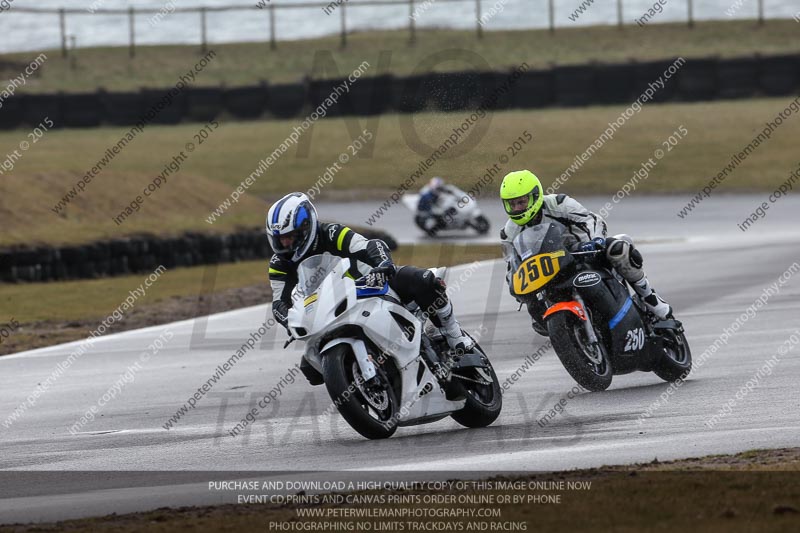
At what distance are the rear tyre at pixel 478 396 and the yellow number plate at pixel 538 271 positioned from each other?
3.32 feet

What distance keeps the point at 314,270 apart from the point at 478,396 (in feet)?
4.48

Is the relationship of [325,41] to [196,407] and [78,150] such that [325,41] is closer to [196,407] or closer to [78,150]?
[78,150]

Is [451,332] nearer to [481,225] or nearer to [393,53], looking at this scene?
[481,225]

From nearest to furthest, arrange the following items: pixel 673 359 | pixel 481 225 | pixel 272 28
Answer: pixel 673 359 → pixel 481 225 → pixel 272 28

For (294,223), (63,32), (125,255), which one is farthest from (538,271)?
(63,32)

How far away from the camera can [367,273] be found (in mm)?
8531

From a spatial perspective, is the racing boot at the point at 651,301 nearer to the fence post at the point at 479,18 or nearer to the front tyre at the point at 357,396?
the front tyre at the point at 357,396

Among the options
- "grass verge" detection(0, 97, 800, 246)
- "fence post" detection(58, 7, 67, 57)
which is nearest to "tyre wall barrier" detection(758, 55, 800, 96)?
"grass verge" detection(0, 97, 800, 246)

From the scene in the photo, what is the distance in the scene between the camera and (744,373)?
33.6 feet

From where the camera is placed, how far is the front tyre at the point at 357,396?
7.96m

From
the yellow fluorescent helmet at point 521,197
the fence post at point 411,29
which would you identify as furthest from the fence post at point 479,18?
the yellow fluorescent helmet at point 521,197

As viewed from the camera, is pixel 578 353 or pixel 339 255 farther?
pixel 578 353

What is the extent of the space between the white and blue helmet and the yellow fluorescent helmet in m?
1.80

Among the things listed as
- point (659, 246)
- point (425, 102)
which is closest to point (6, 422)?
point (425, 102)
